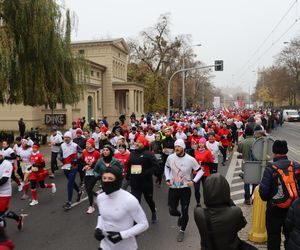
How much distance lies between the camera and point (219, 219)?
289cm

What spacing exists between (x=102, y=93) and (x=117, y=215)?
136 feet

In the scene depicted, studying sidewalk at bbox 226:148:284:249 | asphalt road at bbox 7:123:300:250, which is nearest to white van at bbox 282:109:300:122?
sidewalk at bbox 226:148:284:249

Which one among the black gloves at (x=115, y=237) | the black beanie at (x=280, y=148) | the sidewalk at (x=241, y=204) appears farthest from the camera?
the sidewalk at (x=241, y=204)

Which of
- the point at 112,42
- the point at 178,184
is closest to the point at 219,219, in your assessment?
the point at 178,184

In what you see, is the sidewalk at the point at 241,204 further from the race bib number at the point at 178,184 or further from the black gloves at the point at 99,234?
the black gloves at the point at 99,234

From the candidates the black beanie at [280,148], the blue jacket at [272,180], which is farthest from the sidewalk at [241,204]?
the black beanie at [280,148]

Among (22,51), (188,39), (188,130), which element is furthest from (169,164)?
(188,39)

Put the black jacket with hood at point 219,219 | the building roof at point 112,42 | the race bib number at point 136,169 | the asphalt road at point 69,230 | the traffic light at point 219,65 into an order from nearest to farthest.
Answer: the black jacket with hood at point 219,219 < the asphalt road at point 69,230 < the race bib number at point 136,169 < the traffic light at point 219,65 < the building roof at point 112,42

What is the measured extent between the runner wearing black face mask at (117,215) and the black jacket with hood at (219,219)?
2.83 ft

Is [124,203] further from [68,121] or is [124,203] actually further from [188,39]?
[188,39]

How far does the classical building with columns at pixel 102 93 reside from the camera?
34344 mm

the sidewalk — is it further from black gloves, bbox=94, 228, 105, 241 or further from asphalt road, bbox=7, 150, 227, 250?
black gloves, bbox=94, 228, 105, 241

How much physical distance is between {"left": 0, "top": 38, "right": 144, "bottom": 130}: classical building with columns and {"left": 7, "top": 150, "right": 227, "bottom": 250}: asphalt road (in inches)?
980

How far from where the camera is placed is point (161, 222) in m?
7.23
